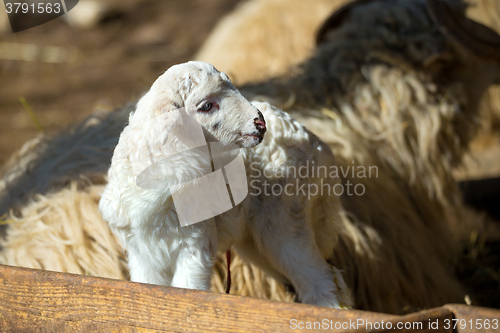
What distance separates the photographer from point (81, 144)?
156 cm

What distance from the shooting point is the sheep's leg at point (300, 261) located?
96 centimetres

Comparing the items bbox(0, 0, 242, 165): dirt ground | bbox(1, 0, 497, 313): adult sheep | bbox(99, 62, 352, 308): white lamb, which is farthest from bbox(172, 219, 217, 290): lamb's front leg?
bbox(0, 0, 242, 165): dirt ground

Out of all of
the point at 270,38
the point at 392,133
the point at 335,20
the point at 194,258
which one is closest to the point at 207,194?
the point at 194,258

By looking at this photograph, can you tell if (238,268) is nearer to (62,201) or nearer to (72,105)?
(62,201)

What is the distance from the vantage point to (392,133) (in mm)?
1931

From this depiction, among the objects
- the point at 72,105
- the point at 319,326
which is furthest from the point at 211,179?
the point at 72,105

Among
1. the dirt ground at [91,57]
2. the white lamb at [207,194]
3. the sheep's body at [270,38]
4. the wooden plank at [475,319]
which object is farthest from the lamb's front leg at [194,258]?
the dirt ground at [91,57]

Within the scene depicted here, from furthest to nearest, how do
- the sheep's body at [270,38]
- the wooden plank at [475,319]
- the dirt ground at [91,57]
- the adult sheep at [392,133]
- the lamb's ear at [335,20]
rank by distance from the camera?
the dirt ground at [91,57]
the sheep's body at [270,38]
the lamb's ear at [335,20]
the adult sheep at [392,133]
the wooden plank at [475,319]

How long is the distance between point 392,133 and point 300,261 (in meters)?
1.13

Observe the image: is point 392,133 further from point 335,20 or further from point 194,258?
point 194,258

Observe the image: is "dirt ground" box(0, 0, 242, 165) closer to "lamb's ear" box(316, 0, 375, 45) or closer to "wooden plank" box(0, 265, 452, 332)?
"lamb's ear" box(316, 0, 375, 45)

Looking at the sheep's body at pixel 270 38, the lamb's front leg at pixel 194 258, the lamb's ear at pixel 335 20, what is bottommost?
the lamb's front leg at pixel 194 258

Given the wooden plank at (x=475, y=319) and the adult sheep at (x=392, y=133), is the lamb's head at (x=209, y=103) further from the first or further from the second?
the adult sheep at (x=392, y=133)

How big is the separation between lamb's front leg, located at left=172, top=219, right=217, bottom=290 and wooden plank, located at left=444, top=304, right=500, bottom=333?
1.32ft
